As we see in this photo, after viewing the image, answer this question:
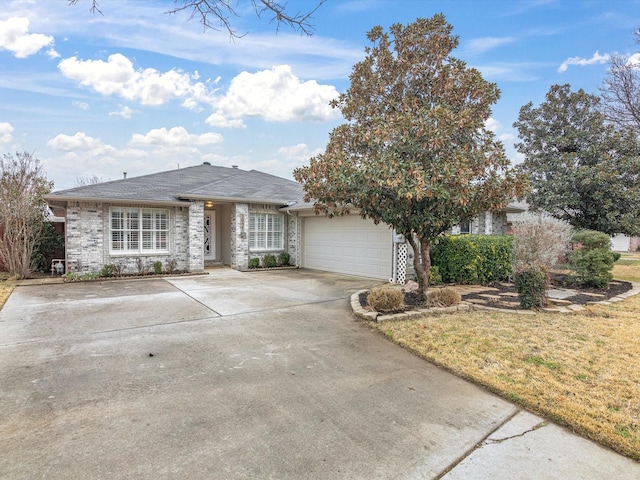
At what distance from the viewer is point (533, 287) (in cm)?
715

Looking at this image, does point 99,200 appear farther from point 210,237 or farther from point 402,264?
point 402,264

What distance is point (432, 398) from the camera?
142 inches

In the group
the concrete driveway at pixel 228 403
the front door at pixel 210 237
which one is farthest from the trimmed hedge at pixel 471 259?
the front door at pixel 210 237

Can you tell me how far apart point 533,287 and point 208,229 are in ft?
41.9

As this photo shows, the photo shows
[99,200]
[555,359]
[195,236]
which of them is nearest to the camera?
[555,359]

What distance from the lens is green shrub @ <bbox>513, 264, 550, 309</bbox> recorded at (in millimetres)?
7156

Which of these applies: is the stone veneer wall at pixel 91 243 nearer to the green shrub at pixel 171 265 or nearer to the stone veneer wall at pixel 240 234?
the green shrub at pixel 171 265

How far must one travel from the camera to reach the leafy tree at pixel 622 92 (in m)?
15.2

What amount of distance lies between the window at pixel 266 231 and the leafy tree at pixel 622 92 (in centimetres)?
1535

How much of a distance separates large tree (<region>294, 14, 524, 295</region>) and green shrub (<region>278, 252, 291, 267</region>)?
7.48 m

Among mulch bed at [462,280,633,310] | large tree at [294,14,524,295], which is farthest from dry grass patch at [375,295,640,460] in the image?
large tree at [294,14,524,295]

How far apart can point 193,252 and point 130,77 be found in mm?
6393

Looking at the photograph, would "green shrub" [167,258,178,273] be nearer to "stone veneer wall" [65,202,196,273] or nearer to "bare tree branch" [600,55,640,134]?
"stone veneer wall" [65,202,196,273]

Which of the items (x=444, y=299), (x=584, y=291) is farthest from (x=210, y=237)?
(x=584, y=291)
